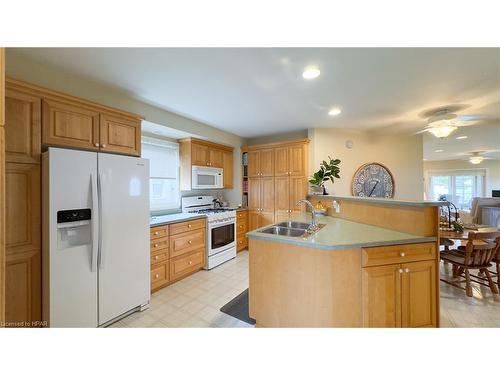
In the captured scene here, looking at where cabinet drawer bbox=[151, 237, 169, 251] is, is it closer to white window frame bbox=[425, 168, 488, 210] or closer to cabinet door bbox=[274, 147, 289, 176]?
cabinet door bbox=[274, 147, 289, 176]

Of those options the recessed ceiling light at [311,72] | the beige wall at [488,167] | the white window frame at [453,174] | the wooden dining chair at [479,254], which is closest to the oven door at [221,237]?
the recessed ceiling light at [311,72]

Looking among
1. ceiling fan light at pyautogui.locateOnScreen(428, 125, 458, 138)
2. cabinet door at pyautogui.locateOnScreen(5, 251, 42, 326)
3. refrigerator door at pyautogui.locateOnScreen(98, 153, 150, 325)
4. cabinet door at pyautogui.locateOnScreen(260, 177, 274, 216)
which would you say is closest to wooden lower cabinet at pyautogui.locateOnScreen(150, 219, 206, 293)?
refrigerator door at pyautogui.locateOnScreen(98, 153, 150, 325)

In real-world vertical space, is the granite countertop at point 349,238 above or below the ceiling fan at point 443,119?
below

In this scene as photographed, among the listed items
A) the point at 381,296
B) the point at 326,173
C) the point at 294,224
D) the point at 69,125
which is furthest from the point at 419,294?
the point at 69,125

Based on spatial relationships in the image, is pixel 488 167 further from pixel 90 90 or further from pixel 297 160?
pixel 90 90

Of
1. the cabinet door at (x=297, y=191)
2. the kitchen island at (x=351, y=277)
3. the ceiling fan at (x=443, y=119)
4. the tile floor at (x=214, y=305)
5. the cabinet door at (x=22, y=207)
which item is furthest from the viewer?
the cabinet door at (x=297, y=191)

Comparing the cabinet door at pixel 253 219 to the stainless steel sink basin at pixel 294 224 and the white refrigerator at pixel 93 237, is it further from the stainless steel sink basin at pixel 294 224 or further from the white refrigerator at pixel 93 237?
the white refrigerator at pixel 93 237

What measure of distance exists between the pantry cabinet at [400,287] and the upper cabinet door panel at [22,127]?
271 centimetres

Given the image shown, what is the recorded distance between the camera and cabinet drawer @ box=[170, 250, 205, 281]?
2645mm

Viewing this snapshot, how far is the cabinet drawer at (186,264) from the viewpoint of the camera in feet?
8.68

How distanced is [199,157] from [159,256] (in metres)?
1.78

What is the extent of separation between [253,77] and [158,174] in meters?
2.23

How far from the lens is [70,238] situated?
159 centimetres

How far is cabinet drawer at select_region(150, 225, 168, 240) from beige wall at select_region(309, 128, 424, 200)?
9.79 feet
